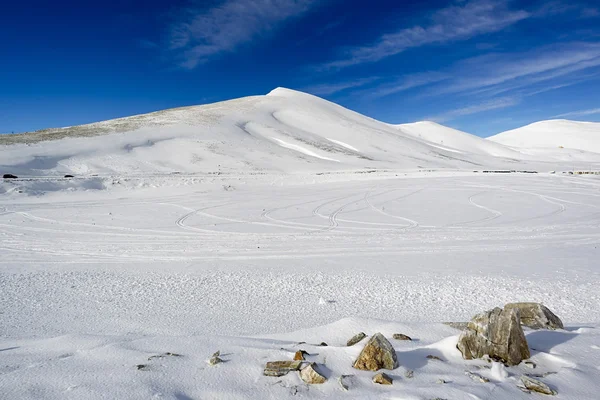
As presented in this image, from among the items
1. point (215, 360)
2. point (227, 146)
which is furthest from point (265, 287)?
point (227, 146)

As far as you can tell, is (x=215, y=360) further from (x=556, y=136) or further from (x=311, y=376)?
(x=556, y=136)

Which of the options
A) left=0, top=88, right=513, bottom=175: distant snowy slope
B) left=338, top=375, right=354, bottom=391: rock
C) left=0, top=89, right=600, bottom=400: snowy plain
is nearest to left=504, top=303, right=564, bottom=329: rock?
left=0, top=89, right=600, bottom=400: snowy plain

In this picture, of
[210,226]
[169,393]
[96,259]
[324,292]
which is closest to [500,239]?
[324,292]

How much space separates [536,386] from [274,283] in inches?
184

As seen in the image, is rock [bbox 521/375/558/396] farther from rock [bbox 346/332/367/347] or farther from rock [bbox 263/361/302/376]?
rock [bbox 263/361/302/376]

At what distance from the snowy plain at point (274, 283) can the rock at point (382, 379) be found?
6cm

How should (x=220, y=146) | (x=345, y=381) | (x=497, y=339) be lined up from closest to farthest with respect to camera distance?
(x=345, y=381) → (x=497, y=339) → (x=220, y=146)

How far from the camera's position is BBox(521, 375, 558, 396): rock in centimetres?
277

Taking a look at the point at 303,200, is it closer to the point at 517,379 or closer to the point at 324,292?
the point at 324,292

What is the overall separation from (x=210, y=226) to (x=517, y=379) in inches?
433

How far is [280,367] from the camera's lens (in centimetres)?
317

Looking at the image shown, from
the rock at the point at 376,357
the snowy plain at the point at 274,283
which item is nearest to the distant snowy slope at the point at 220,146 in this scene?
the snowy plain at the point at 274,283

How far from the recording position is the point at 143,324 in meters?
5.16

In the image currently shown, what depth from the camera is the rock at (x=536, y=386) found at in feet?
9.09
